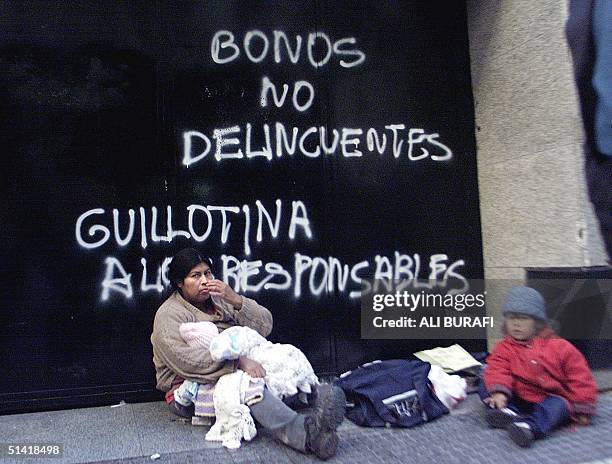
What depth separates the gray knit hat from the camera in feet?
12.8

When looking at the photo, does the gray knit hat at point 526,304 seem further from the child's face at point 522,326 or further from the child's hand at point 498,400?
the child's hand at point 498,400

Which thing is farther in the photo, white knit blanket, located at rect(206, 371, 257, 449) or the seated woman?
white knit blanket, located at rect(206, 371, 257, 449)

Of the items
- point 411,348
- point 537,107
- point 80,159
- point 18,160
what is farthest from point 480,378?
point 18,160

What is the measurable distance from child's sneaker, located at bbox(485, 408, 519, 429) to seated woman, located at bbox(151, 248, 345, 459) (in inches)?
41.3

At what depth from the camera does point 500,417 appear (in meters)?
3.85

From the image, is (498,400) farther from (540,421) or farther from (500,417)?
(540,421)

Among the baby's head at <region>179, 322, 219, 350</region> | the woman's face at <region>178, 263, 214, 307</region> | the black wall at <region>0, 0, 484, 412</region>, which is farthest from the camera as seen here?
the black wall at <region>0, 0, 484, 412</region>

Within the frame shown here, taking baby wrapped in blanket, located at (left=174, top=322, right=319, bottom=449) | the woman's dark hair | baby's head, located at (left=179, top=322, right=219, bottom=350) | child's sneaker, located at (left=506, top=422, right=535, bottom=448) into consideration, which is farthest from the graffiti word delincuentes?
child's sneaker, located at (left=506, top=422, right=535, bottom=448)

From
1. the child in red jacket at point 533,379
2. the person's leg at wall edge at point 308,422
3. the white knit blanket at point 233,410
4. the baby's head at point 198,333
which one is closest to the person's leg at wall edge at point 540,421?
the child in red jacket at point 533,379

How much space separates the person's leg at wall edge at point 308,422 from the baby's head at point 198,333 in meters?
0.50

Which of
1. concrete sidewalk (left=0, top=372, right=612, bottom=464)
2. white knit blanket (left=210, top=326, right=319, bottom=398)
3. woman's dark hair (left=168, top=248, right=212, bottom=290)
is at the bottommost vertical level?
concrete sidewalk (left=0, top=372, right=612, bottom=464)

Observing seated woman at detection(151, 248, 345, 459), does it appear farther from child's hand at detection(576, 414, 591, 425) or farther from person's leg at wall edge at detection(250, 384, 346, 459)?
child's hand at detection(576, 414, 591, 425)

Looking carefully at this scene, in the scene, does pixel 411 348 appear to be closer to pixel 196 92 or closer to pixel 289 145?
pixel 289 145

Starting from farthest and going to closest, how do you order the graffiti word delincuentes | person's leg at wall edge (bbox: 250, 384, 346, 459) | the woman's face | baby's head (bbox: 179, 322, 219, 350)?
the graffiti word delincuentes → the woman's face → baby's head (bbox: 179, 322, 219, 350) → person's leg at wall edge (bbox: 250, 384, 346, 459)
